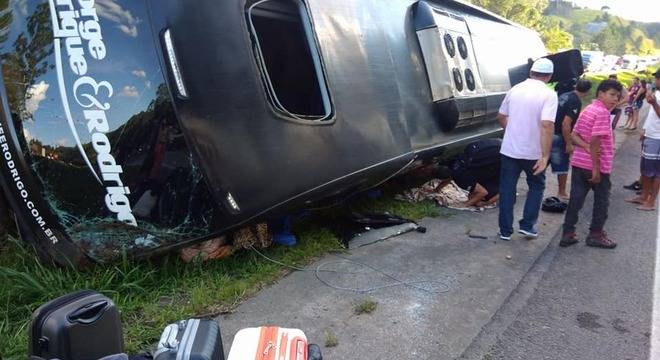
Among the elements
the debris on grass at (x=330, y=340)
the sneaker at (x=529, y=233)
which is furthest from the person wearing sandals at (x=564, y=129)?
the debris on grass at (x=330, y=340)

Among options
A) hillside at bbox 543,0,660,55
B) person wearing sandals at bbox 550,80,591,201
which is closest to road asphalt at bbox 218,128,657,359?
person wearing sandals at bbox 550,80,591,201

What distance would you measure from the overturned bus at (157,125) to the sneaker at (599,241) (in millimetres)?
2407

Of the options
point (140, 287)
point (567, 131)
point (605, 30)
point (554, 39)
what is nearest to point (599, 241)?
point (567, 131)

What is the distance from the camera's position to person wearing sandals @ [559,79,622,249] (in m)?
4.35

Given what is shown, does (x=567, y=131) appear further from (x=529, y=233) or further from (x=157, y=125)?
(x=157, y=125)

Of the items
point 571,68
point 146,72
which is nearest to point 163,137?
point 146,72

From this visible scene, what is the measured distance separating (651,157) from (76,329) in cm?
621

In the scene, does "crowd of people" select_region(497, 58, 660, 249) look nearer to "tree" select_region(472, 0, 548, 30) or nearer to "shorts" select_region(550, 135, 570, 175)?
"shorts" select_region(550, 135, 570, 175)

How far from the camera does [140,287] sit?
10.3 ft

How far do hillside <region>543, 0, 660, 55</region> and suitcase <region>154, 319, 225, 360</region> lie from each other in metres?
95.9

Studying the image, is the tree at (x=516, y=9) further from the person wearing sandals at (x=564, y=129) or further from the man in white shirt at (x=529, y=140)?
the man in white shirt at (x=529, y=140)

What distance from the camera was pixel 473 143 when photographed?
580 cm

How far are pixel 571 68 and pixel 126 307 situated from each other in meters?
7.20

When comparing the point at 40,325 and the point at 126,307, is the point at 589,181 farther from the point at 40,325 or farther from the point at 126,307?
the point at 40,325
